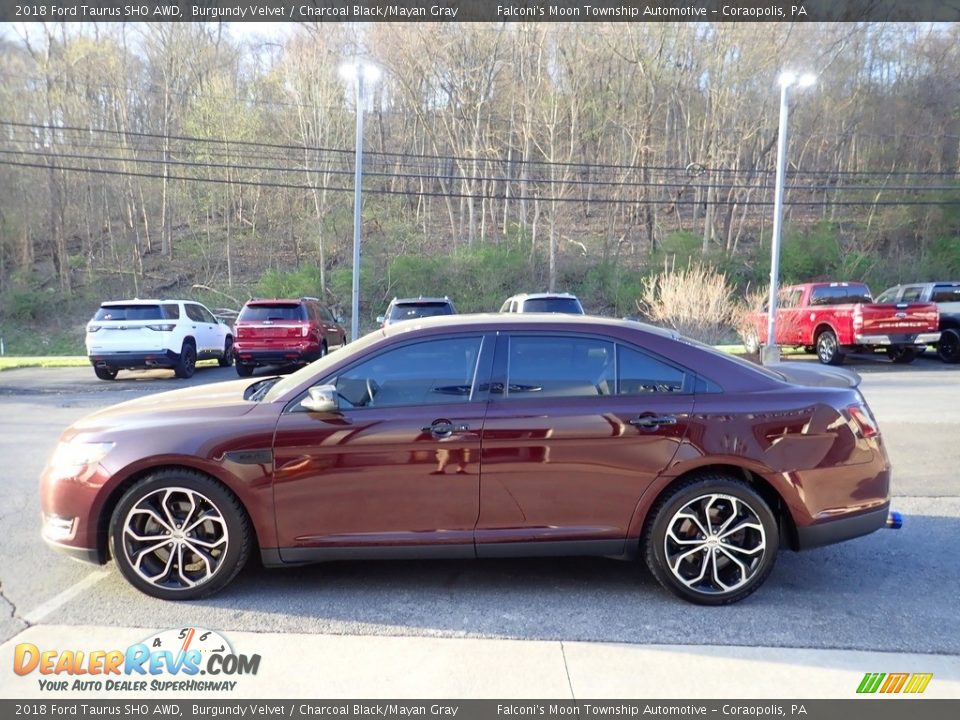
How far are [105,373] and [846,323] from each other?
17220mm

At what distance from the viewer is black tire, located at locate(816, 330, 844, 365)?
1501 cm

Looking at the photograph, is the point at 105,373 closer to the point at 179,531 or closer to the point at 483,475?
the point at 179,531

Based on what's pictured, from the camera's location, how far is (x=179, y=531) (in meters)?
3.50

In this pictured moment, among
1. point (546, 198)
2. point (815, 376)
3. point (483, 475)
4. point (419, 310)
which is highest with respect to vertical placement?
point (546, 198)

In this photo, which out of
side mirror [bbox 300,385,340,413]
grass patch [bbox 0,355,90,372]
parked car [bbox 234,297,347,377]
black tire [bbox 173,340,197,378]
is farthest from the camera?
grass patch [bbox 0,355,90,372]

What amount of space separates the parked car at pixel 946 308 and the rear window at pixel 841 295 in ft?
1.97

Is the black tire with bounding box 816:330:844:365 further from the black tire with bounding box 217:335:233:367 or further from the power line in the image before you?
the power line

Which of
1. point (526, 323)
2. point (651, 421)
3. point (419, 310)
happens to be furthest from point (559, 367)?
point (419, 310)

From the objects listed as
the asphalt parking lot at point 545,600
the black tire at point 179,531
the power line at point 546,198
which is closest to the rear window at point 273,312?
the asphalt parking lot at point 545,600

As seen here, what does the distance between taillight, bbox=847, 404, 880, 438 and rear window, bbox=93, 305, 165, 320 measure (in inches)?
545

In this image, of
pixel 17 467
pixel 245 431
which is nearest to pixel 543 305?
pixel 17 467
